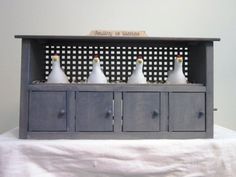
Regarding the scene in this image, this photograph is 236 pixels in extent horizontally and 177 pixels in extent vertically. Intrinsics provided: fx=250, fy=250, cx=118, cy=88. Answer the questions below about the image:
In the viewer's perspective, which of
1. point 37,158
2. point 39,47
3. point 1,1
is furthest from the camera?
point 1,1

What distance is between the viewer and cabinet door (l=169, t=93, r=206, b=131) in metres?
0.79

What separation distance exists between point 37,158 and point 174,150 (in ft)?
1.33

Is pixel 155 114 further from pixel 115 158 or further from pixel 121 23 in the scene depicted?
pixel 121 23

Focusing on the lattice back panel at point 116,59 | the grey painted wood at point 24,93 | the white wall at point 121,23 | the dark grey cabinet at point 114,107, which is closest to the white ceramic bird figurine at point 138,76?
the dark grey cabinet at point 114,107

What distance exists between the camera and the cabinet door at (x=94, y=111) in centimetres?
78

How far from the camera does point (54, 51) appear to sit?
96cm

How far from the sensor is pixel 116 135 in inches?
30.9

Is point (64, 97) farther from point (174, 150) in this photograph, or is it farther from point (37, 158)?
point (174, 150)

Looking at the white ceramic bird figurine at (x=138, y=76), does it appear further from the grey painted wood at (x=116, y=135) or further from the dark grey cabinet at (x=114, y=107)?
the grey painted wood at (x=116, y=135)

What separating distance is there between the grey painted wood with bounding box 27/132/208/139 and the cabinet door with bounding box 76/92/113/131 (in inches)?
0.7

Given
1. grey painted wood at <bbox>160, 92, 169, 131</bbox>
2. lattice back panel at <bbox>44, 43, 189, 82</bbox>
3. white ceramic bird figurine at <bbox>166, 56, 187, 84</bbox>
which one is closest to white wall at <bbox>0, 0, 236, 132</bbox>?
lattice back panel at <bbox>44, 43, 189, 82</bbox>

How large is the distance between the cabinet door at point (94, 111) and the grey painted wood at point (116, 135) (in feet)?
0.06

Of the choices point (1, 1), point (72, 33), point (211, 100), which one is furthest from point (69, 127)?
point (1, 1)

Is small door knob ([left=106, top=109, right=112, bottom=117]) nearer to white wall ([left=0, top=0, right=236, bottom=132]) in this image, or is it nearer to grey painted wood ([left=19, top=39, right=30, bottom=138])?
grey painted wood ([left=19, top=39, right=30, bottom=138])
